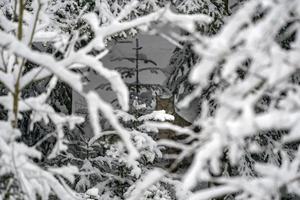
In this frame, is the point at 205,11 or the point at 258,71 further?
the point at 205,11

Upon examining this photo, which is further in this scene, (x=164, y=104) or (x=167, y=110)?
(x=164, y=104)

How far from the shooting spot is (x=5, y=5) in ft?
18.9

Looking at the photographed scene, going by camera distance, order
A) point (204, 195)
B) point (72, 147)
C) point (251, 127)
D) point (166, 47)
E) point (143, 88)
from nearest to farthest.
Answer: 1. point (251, 127)
2. point (204, 195)
3. point (72, 147)
4. point (143, 88)
5. point (166, 47)

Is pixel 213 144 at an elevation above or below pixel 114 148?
above

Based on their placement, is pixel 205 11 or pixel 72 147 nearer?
pixel 205 11

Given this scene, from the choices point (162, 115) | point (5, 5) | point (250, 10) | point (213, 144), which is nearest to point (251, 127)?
point (213, 144)

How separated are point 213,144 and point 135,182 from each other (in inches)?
175

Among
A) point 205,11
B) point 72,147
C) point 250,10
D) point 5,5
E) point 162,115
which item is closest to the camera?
point 250,10

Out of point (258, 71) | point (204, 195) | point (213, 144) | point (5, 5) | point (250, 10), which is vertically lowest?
point (204, 195)

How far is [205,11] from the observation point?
622 centimetres

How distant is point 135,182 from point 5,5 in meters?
2.54

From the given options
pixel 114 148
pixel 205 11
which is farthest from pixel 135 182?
pixel 205 11

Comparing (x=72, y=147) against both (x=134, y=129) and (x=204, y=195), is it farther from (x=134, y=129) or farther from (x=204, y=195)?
(x=204, y=195)

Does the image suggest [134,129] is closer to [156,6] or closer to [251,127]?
[156,6]
